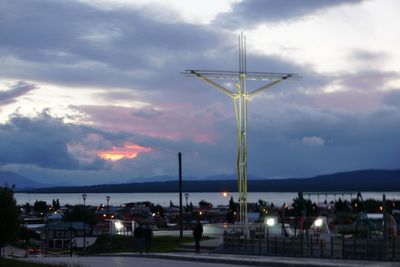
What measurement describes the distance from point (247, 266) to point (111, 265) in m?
5.83

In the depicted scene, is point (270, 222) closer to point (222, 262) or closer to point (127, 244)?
point (127, 244)

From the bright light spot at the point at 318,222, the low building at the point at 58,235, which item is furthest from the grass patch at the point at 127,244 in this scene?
the low building at the point at 58,235

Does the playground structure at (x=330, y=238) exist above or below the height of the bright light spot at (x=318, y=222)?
below

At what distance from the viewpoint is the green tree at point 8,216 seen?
46781mm

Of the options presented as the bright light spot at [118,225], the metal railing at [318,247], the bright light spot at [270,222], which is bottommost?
the metal railing at [318,247]

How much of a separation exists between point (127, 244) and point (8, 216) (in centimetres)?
922

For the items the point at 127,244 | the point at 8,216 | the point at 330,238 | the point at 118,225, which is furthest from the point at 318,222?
the point at 118,225

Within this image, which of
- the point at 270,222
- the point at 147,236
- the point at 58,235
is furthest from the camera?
the point at 58,235

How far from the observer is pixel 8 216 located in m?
46.8

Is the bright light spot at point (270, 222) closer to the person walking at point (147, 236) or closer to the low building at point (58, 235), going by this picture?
the person walking at point (147, 236)

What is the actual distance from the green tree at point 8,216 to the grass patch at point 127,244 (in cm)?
697

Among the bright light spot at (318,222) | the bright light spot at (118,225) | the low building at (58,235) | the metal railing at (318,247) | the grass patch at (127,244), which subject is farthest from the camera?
the low building at (58,235)

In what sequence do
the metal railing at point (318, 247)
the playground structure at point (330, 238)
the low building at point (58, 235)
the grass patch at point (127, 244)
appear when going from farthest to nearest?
the low building at point (58, 235)
the grass patch at point (127, 244)
the playground structure at point (330, 238)
the metal railing at point (318, 247)

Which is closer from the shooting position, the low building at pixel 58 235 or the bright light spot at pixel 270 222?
the bright light spot at pixel 270 222
